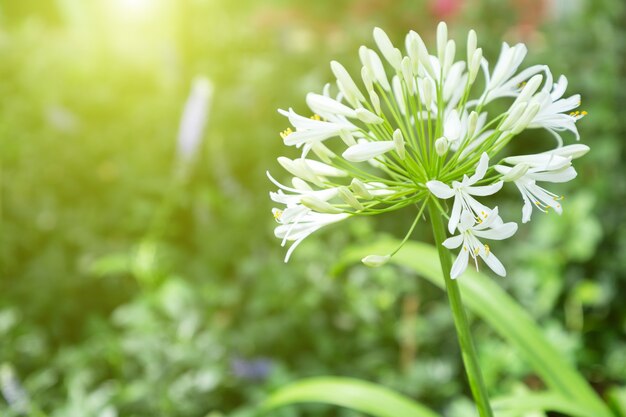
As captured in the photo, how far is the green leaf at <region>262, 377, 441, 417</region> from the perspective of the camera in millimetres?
1486

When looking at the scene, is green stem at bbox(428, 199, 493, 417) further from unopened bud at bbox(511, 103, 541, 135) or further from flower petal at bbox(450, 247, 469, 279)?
unopened bud at bbox(511, 103, 541, 135)

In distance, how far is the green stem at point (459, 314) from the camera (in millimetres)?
1064

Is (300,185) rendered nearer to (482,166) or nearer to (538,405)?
(482,166)

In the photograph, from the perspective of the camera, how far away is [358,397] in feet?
5.10

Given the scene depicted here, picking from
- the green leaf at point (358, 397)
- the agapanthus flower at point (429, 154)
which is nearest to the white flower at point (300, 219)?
the agapanthus flower at point (429, 154)

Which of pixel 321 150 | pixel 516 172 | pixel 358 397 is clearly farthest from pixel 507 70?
pixel 358 397

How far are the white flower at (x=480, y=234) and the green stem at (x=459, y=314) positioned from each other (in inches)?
1.8

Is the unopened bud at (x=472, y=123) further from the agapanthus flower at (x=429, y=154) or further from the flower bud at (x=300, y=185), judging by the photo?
the flower bud at (x=300, y=185)

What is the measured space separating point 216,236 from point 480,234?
2.31 metres

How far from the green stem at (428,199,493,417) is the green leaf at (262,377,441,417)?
38 cm

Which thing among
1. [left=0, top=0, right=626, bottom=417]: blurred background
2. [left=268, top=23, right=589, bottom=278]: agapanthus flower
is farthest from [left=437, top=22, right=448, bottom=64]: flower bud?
[left=0, top=0, right=626, bottom=417]: blurred background

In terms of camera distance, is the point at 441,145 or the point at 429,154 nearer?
the point at 441,145

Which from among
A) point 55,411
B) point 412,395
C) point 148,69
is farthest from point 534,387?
point 148,69

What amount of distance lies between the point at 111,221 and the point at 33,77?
1044 millimetres
